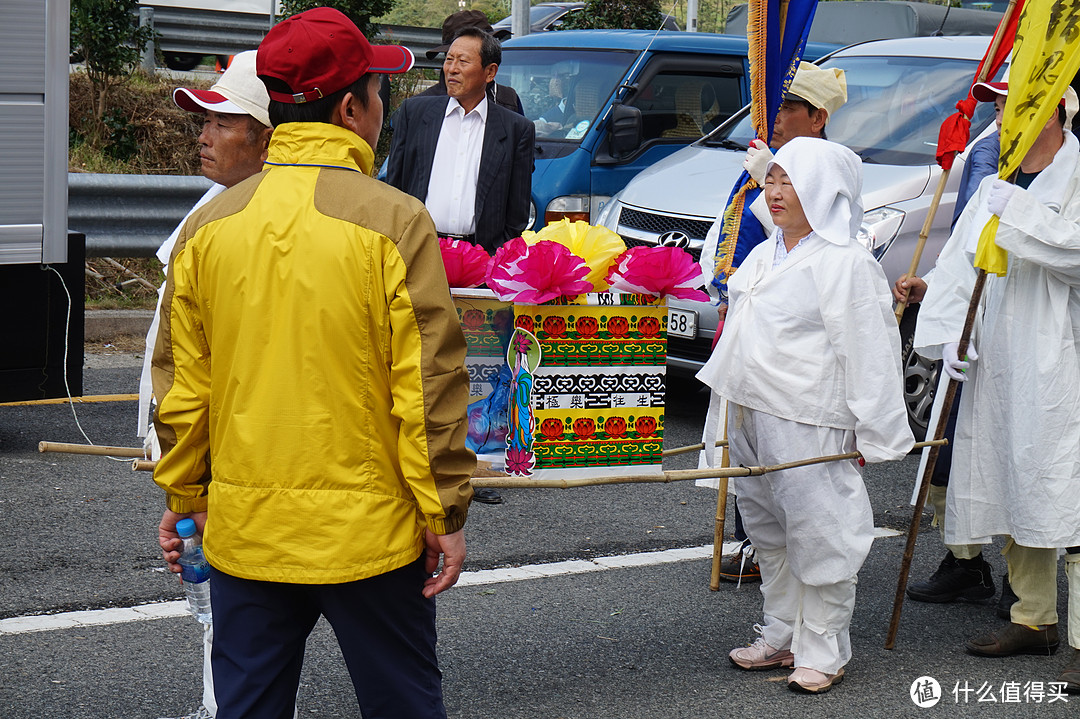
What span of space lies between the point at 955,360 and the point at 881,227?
2552mm

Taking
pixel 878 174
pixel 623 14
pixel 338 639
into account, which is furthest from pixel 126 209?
pixel 623 14

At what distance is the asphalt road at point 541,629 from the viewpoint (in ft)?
11.8

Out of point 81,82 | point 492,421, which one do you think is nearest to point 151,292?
point 81,82

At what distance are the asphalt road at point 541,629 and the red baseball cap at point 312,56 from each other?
1.94 m

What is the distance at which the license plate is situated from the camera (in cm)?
671

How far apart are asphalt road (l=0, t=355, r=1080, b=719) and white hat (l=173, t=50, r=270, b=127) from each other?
170cm

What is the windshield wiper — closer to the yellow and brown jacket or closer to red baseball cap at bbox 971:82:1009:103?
red baseball cap at bbox 971:82:1009:103

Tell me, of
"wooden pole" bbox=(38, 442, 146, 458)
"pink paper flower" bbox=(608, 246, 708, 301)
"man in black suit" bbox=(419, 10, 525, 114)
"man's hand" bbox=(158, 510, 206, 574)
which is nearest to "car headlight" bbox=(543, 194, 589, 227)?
"man in black suit" bbox=(419, 10, 525, 114)

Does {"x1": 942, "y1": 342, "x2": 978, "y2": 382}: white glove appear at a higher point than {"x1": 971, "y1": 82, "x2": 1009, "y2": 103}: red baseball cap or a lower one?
lower

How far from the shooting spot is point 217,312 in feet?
7.72

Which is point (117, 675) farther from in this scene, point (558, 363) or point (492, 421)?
point (558, 363)

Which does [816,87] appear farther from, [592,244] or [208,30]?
[208,30]

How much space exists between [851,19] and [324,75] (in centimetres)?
921

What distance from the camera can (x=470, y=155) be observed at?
5.63 metres
